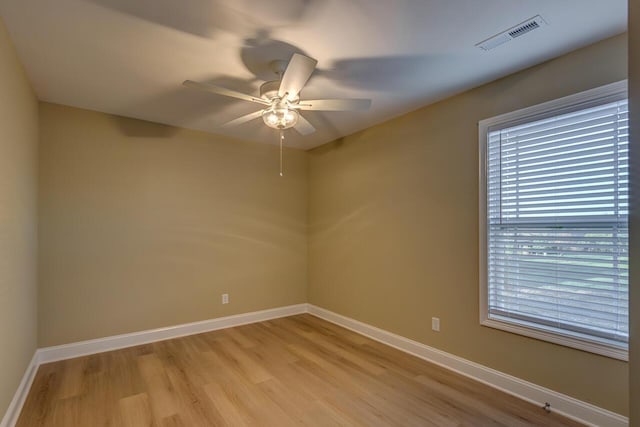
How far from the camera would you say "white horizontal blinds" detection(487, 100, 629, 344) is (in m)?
1.96

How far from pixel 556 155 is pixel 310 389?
8.29ft

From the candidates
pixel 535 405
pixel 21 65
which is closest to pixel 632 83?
pixel 535 405

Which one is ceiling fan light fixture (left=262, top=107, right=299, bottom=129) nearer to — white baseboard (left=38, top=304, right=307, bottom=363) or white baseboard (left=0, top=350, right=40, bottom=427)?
white baseboard (left=0, top=350, right=40, bottom=427)

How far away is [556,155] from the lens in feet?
7.32

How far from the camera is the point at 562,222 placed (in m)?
2.20

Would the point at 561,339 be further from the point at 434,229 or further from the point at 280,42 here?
the point at 280,42

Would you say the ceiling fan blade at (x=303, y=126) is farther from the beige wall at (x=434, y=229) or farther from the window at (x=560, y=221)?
the window at (x=560, y=221)

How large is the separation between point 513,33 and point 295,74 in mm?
1360

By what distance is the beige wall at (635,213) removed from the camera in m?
0.85

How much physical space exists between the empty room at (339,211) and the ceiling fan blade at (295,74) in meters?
0.02

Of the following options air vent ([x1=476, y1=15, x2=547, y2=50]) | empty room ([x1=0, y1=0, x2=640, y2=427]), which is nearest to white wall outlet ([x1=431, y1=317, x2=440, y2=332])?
empty room ([x1=0, y1=0, x2=640, y2=427])

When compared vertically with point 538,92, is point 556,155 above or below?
below

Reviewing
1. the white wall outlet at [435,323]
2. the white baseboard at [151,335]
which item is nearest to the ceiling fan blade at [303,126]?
the white wall outlet at [435,323]

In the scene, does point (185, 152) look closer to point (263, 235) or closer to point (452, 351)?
point (263, 235)
